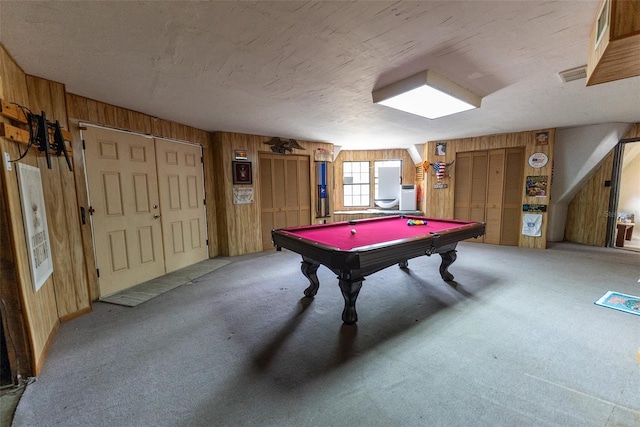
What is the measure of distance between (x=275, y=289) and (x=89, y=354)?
5.80ft

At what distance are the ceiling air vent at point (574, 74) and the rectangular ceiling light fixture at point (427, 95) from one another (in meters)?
0.71

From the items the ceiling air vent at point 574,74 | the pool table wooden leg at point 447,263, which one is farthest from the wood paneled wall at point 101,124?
the ceiling air vent at point 574,74

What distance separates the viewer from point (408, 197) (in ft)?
21.5

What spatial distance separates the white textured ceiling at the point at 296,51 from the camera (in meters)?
1.49

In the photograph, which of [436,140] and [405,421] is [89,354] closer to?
[405,421]

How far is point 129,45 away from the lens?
182 centimetres

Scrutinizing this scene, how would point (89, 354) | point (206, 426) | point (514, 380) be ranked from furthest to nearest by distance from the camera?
1. point (89, 354)
2. point (514, 380)
3. point (206, 426)

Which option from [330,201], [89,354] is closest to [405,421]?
[89,354]

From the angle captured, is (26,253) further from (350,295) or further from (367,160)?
(367,160)

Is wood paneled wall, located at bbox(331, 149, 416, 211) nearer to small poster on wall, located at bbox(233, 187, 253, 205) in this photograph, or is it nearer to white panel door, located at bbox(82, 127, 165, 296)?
small poster on wall, located at bbox(233, 187, 253, 205)

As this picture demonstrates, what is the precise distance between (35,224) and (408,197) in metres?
6.38

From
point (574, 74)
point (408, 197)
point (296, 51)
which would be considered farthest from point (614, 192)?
point (296, 51)

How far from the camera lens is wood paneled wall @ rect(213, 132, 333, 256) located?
4727mm

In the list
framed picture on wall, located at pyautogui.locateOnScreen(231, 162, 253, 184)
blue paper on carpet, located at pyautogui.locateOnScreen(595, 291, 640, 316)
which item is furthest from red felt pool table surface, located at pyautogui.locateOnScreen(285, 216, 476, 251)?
framed picture on wall, located at pyautogui.locateOnScreen(231, 162, 253, 184)
